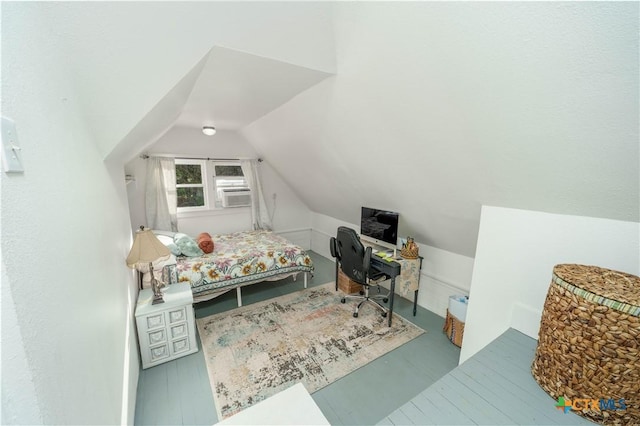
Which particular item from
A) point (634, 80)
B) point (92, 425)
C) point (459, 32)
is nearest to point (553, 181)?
point (634, 80)

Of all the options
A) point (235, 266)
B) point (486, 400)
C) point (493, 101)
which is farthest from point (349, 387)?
point (493, 101)

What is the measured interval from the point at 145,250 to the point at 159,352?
3.01 ft

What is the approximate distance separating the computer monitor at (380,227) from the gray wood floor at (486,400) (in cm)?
160

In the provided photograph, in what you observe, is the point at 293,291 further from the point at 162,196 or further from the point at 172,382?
the point at 162,196

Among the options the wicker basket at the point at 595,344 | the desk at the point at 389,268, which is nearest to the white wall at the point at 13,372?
the wicker basket at the point at 595,344

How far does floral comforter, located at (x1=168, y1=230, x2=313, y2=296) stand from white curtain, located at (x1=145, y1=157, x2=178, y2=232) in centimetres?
80

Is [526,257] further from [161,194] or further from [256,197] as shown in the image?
[161,194]

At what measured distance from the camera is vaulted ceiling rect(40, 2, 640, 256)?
3.07ft

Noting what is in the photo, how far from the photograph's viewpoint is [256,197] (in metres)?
4.42

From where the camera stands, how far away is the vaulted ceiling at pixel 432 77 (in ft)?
3.07

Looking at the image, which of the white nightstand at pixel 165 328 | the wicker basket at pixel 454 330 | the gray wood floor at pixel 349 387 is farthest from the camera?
the wicker basket at pixel 454 330

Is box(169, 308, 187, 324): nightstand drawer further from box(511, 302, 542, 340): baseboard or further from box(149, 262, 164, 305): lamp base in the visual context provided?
box(511, 302, 542, 340): baseboard

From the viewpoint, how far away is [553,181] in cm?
136

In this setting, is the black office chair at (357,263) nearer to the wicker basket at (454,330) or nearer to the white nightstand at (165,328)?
the wicker basket at (454,330)
